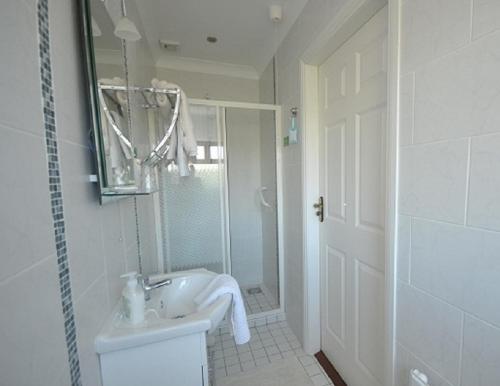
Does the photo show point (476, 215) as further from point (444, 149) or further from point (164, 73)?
point (164, 73)

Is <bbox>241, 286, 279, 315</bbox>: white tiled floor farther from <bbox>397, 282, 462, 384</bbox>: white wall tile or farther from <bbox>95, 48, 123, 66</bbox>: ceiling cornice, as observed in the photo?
<bbox>95, 48, 123, 66</bbox>: ceiling cornice

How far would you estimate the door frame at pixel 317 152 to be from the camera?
82cm

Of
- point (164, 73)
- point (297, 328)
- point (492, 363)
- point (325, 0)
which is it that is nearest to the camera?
point (492, 363)

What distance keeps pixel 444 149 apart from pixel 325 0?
1.04 m

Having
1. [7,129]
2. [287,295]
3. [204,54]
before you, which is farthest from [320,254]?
[204,54]

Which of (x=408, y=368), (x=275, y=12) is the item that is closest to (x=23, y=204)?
(x=408, y=368)

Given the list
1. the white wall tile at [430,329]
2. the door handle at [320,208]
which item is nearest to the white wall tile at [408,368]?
the white wall tile at [430,329]

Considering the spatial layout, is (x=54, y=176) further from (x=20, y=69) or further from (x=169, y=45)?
(x=169, y=45)

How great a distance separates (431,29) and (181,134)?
3.71ft

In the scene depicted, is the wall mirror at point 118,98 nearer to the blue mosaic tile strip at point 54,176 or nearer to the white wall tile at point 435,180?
the blue mosaic tile strip at point 54,176

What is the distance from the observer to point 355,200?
1234 mm

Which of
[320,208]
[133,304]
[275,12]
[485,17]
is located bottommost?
[133,304]

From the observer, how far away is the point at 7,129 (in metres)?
0.41

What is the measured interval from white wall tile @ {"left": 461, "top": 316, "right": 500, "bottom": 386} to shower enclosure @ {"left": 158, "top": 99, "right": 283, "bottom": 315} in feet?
4.69
